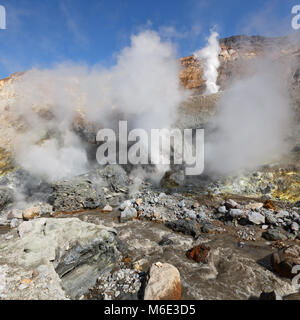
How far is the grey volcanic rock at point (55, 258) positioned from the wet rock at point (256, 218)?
5143 mm

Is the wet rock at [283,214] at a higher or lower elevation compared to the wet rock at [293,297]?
higher

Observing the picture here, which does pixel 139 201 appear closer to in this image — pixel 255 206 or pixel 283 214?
pixel 255 206

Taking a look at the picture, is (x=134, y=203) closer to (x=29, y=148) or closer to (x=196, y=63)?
(x=29, y=148)

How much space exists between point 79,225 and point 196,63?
3856 cm

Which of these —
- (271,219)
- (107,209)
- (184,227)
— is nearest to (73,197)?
(107,209)

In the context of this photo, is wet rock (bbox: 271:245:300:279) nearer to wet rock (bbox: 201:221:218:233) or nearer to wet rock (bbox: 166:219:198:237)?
wet rock (bbox: 201:221:218:233)

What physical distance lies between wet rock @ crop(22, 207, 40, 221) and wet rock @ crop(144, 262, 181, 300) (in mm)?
7237

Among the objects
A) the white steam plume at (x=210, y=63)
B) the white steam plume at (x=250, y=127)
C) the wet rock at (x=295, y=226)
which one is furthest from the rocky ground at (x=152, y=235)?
the white steam plume at (x=210, y=63)

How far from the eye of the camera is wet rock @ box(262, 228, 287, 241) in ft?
19.8

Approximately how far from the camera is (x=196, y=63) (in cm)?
3556

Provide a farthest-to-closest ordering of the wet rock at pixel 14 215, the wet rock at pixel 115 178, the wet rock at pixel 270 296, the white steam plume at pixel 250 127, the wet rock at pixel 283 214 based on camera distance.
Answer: the white steam plume at pixel 250 127
the wet rock at pixel 115 178
the wet rock at pixel 14 215
the wet rock at pixel 283 214
the wet rock at pixel 270 296

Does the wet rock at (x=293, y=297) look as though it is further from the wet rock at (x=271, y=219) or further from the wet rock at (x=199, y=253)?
the wet rock at (x=271, y=219)

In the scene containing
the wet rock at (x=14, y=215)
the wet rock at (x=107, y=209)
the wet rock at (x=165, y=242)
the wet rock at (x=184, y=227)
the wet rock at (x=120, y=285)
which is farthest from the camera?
the wet rock at (x=107, y=209)

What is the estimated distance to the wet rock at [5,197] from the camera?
375 inches
